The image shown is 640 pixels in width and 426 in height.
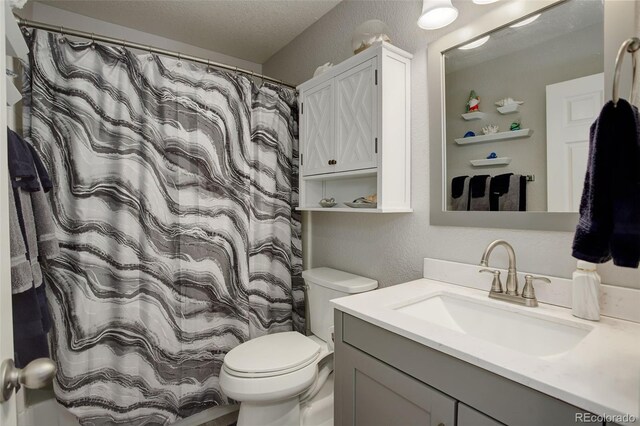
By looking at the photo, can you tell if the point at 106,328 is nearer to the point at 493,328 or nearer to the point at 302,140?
the point at 302,140

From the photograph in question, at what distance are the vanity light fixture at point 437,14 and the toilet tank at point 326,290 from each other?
124cm

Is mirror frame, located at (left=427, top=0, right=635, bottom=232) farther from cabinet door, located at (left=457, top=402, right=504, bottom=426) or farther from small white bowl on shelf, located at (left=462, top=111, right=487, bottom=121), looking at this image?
cabinet door, located at (left=457, top=402, right=504, bottom=426)

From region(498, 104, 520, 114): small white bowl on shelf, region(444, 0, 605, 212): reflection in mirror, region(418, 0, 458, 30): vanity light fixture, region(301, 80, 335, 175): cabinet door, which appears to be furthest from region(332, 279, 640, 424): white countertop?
region(418, 0, 458, 30): vanity light fixture

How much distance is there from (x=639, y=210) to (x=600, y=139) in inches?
6.4

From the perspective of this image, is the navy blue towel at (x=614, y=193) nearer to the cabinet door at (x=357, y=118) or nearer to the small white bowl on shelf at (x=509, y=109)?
the small white bowl on shelf at (x=509, y=109)

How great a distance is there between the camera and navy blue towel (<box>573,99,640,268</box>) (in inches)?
22.1

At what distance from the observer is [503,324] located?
1008 mm

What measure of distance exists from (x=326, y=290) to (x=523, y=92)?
1.28 metres

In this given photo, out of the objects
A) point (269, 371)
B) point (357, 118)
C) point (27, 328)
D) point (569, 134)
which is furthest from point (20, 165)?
point (569, 134)

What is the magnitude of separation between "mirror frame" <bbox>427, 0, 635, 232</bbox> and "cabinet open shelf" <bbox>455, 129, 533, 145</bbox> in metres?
0.09

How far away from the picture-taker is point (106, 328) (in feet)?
4.79

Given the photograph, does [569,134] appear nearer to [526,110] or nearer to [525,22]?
[526,110]

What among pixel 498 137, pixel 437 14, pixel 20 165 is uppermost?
pixel 437 14

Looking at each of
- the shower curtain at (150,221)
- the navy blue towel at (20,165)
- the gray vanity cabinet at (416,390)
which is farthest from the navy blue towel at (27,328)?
the gray vanity cabinet at (416,390)
